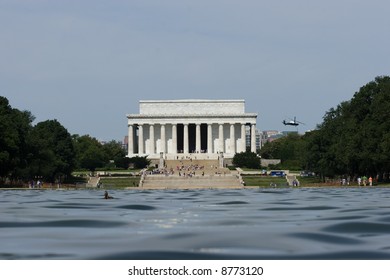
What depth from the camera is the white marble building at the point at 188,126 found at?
6127 inches

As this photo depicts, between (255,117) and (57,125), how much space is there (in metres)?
56.1

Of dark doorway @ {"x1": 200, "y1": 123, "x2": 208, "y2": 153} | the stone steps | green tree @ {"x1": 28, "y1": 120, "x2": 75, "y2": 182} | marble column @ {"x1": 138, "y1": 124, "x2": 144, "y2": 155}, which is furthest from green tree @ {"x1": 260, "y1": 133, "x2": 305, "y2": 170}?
green tree @ {"x1": 28, "y1": 120, "x2": 75, "y2": 182}

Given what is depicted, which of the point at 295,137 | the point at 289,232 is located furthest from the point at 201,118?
the point at 289,232

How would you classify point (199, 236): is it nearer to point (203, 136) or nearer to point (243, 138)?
point (243, 138)

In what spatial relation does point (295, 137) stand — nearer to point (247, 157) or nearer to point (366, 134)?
point (247, 157)

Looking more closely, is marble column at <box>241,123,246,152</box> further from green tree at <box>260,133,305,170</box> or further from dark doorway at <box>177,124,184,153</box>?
dark doorway at <box>177,124,184,153</box>

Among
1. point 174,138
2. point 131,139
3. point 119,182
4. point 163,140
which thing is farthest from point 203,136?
point 119,182

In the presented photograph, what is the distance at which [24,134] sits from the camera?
87250 millimetres

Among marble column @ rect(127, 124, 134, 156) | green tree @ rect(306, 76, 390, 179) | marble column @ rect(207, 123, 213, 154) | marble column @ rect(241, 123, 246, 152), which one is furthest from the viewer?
marble column @ rect(241, 123, 246, 152)

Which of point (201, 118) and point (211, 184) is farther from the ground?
point (201, 118)

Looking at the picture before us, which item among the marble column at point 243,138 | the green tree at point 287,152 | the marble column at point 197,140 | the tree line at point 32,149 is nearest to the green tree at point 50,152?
the tree line at point 32,149

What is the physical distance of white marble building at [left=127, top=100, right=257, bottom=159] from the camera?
511 feet

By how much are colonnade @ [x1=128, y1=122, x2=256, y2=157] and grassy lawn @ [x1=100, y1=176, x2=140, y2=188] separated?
53.1 m
